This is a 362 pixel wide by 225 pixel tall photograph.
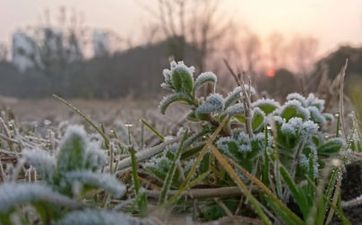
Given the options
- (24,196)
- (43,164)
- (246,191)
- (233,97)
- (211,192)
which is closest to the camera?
(24,196)

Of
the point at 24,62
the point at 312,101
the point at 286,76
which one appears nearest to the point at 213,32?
the point at 286,76

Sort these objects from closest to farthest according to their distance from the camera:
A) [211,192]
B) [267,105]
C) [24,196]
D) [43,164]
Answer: [24,196] → [43,164] → [211,192] → [267,105]

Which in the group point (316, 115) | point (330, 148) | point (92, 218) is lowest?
point (92, 218)

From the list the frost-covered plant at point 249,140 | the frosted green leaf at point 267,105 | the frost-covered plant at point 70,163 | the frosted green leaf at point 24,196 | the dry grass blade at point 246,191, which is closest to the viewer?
the frosted green leaf at point 24,196

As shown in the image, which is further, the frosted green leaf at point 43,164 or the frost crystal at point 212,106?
the frost crystal at point 212,106

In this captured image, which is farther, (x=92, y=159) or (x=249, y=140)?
(x=249, y=140)

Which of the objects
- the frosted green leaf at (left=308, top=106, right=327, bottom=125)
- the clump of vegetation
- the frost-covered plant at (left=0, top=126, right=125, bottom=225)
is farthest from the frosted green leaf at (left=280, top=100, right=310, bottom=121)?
the frost-covered plant at (left=0, top=126, right=125, bottom=225)

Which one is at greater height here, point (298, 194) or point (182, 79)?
point (182, 79)

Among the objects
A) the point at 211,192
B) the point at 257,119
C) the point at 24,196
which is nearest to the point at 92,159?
the point at 24,196

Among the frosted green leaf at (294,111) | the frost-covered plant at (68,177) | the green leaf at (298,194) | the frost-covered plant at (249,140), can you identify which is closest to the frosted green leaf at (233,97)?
the frost-covered plant at (249,140)

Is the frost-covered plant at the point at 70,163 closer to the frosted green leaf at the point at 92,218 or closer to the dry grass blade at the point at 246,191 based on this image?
the frosted green leaf at the point at 92,218

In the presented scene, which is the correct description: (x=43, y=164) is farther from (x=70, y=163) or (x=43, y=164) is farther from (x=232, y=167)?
(x=232, y=167)

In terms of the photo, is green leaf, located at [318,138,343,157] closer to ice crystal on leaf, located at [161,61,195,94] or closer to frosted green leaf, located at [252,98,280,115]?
frosted green leaf, located at [252,98,280,115]
